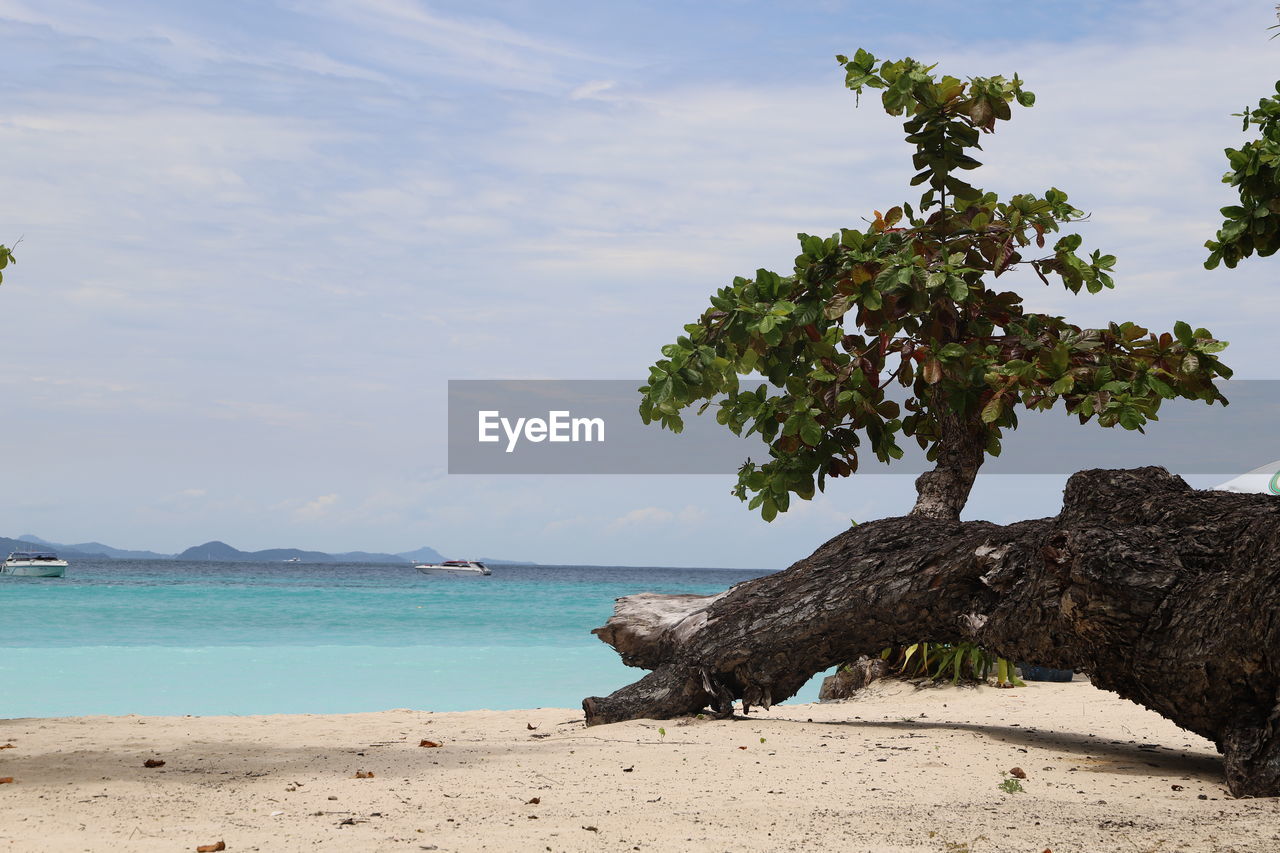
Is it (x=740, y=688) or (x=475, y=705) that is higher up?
(x=740, y=688)

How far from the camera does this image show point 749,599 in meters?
6.26

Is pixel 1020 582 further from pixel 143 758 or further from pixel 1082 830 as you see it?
pixel 143 758

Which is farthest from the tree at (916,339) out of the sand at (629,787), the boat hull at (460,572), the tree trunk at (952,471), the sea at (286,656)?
the boat hull at (460,572)

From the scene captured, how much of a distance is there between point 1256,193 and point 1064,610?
203 centimetres

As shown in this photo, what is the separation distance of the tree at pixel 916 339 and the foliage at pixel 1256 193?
0.94 metres

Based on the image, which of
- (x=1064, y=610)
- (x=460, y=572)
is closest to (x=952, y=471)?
(x=1064, y=610)

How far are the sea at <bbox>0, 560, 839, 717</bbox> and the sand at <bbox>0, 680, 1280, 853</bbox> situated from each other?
5412 millimetres

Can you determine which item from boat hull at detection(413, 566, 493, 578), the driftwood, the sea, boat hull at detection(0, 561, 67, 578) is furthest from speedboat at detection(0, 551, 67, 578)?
the driftwood

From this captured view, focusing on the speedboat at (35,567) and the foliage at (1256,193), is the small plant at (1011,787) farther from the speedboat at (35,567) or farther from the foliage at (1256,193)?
the speedboat at (35,567)

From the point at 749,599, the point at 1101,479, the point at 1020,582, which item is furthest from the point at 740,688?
the point at 1101,479

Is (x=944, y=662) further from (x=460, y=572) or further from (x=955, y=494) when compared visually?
(x=460, y=572)

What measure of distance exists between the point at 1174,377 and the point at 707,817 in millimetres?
3647

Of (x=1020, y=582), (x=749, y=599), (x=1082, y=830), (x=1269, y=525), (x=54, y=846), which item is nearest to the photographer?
(x=54, y=846)

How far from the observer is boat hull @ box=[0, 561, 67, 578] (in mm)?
46469
